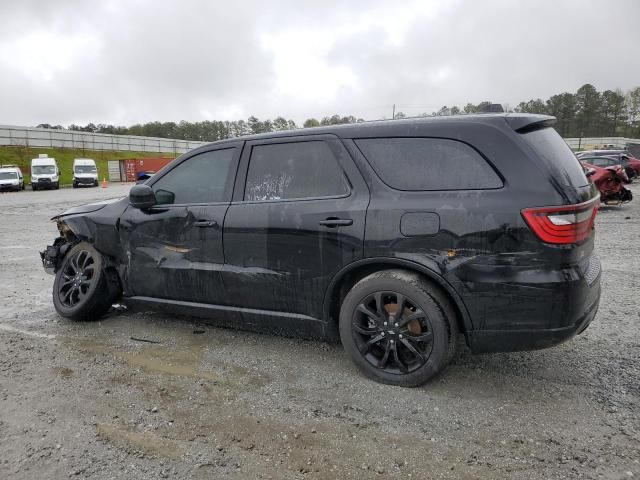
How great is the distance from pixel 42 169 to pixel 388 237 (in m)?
36.1

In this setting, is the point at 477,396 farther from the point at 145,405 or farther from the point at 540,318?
the point at 145,405

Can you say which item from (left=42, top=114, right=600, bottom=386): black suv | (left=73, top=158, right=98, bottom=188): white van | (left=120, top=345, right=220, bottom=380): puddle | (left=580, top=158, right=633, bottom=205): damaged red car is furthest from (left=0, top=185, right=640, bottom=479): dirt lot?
(left=73, top=158, right=98, bottom=188): white van

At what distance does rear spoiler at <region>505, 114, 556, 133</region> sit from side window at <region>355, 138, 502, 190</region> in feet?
0.97

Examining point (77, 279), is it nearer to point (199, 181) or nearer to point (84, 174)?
point (199, 181)

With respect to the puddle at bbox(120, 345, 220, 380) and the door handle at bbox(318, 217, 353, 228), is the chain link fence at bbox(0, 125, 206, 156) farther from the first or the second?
the door handle at bbox(318, 217, 353, 228)

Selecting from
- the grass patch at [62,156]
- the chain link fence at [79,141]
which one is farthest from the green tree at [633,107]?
the grass patch at [62,156]

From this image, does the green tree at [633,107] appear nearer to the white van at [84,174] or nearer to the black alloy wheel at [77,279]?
the white van at [84,174]

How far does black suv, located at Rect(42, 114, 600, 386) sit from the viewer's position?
2777mm

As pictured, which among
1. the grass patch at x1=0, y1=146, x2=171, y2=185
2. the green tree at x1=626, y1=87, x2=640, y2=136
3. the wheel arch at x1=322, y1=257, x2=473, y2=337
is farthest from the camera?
the green tree at x1=626, y1=87, x2=640, y2=136

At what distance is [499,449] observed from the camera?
2494mm

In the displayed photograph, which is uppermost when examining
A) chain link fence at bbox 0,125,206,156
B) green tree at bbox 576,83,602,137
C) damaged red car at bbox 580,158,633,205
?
green tree at bbox 576,83,602,137

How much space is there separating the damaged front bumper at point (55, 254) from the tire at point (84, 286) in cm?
12

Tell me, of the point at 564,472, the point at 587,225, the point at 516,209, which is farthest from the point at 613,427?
the point at 516,209

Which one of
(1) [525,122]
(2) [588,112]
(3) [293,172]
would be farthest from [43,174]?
(2) [588,112]
